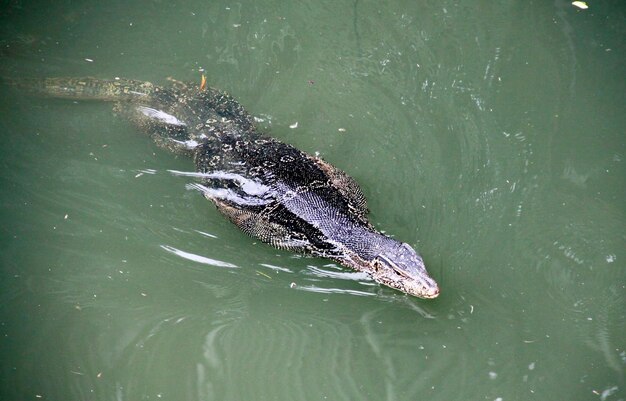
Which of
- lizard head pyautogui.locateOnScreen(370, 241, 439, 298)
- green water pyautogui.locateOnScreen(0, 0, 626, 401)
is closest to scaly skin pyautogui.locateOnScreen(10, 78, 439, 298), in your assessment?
lizard head pyautogui.locateOnScreen(370, 241, 439, 298)

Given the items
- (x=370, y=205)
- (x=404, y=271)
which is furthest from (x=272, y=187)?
(x=404, y=271)

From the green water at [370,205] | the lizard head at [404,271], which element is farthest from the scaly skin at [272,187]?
the green water at [370,205]

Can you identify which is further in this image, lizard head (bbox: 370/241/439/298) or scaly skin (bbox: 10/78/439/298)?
scaly skin (bbox: 10/78/439/298)

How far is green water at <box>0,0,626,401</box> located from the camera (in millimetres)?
4328

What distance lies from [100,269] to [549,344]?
11.7ft

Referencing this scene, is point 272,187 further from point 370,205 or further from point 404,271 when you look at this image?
point 404,271

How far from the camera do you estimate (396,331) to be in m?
4.45

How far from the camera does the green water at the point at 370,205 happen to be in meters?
4.33

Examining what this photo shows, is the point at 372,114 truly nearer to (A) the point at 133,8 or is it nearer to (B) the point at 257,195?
(B) the point at 257,195

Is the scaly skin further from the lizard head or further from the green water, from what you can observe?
the green water

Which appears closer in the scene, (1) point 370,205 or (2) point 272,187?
(2) point 272,187

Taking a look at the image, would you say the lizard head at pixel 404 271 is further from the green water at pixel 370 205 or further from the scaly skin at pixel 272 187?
the green water at pixel 370 205

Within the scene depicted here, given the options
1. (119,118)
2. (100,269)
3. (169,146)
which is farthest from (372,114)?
(100,269)

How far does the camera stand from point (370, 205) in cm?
502
